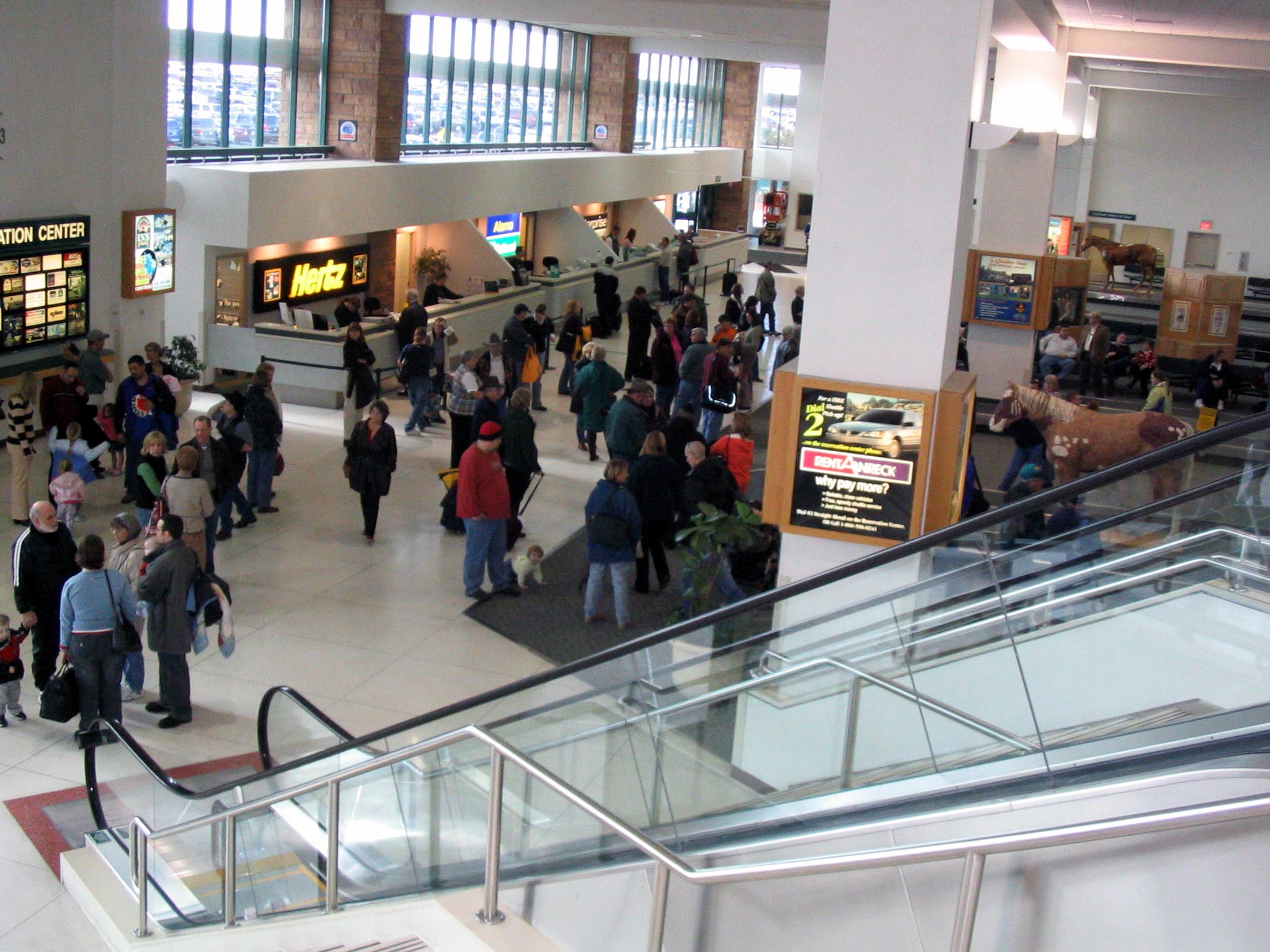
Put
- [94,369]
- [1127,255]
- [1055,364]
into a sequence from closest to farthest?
[94,369] < [1055,364] < [1127,255]

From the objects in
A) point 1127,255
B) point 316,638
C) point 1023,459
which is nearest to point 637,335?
point 1023,459

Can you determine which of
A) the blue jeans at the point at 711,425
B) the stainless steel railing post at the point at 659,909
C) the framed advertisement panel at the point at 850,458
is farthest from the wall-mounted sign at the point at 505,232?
the stainless steel railing post at the point at 659,909

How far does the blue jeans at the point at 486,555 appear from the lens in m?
9.59

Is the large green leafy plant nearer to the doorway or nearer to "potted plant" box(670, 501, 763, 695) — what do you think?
"potted plant" box(670, 501, 763, 695)

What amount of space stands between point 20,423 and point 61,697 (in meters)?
4.31

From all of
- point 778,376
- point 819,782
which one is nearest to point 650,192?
point 778,376

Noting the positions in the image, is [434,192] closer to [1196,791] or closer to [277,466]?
[277,466]

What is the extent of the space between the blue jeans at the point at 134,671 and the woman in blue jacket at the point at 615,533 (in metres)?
2.98

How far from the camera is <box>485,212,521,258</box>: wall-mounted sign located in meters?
25.1

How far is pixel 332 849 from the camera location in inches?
174

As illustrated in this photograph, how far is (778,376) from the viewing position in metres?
6.76

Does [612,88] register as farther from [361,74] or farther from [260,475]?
[260,475]

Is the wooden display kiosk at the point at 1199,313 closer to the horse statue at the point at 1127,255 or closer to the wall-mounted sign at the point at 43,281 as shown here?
the horse statue at the point at 1127,255

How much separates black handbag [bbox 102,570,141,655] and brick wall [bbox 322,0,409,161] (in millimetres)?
14013
